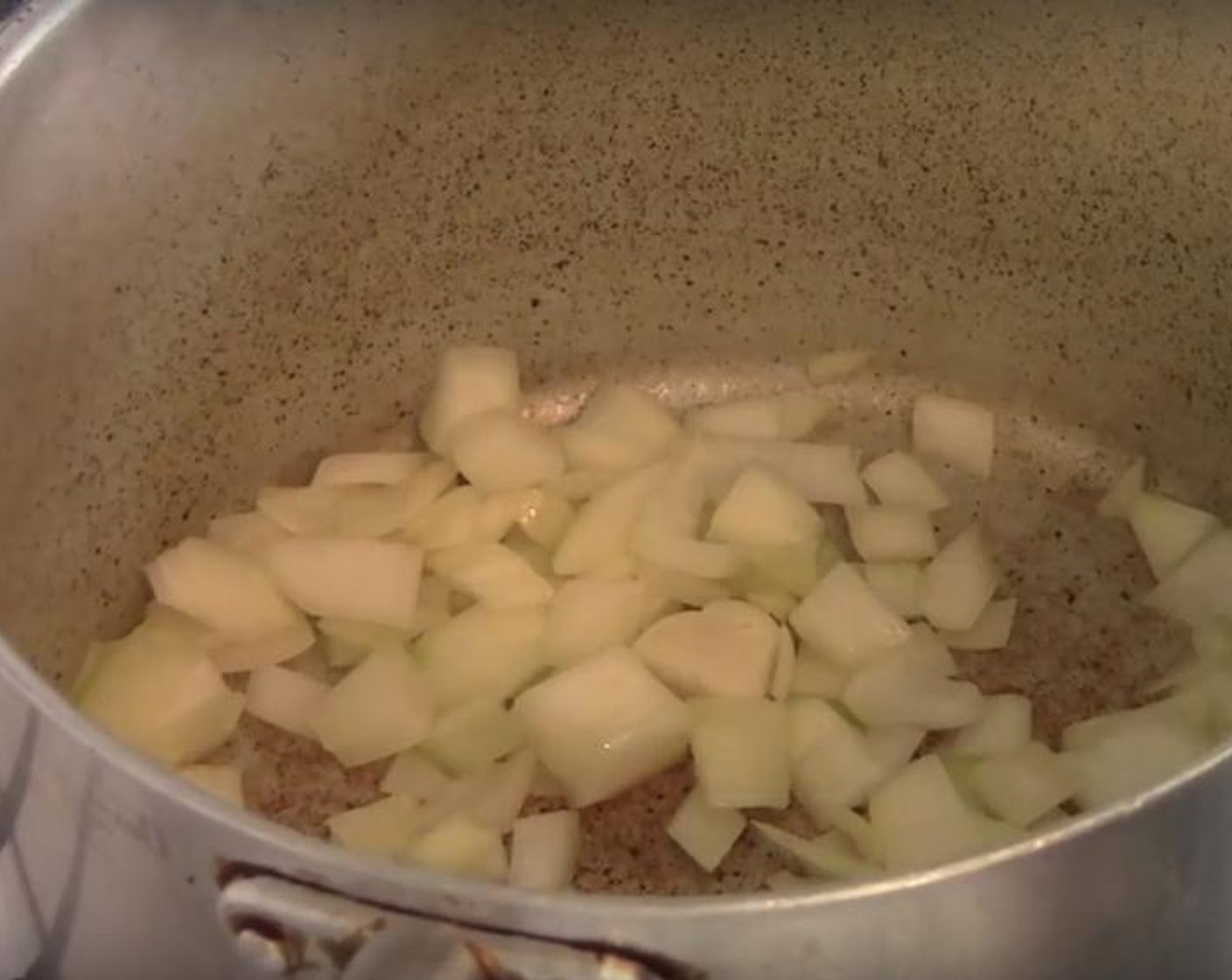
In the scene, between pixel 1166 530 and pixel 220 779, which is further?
pixel 1166 530

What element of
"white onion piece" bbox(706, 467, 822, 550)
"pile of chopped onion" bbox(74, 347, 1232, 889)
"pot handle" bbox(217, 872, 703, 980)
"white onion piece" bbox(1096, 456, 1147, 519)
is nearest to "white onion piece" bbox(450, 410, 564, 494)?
"pile of chopped onion" bbox(74, 347, 1232, 889)

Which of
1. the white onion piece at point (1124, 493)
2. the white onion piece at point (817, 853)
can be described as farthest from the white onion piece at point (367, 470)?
the white onion piece at point (1124, 493)

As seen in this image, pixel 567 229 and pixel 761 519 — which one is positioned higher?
pixel 567 229

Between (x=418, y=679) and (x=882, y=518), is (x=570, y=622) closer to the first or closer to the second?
(x=418, y=679)

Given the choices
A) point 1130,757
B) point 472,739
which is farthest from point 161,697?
point 1130,757

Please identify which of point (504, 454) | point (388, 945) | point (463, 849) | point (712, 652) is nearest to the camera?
point (388, 945)

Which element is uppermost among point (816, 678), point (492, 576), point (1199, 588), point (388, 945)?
point (388, 945)

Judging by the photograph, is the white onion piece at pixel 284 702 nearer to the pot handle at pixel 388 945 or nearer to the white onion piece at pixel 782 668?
the white onion piece at pixel 782 668

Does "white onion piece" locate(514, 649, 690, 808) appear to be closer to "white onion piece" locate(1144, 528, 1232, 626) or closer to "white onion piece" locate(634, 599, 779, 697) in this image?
"white onion piece" locate(634, 599, 779, 697)

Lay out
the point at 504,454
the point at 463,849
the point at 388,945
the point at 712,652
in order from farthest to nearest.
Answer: the point at 504,454, the point at 712,652, the point at 463,849, the point at 388,945

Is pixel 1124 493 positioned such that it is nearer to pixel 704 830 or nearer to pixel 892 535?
pixel 892 535
